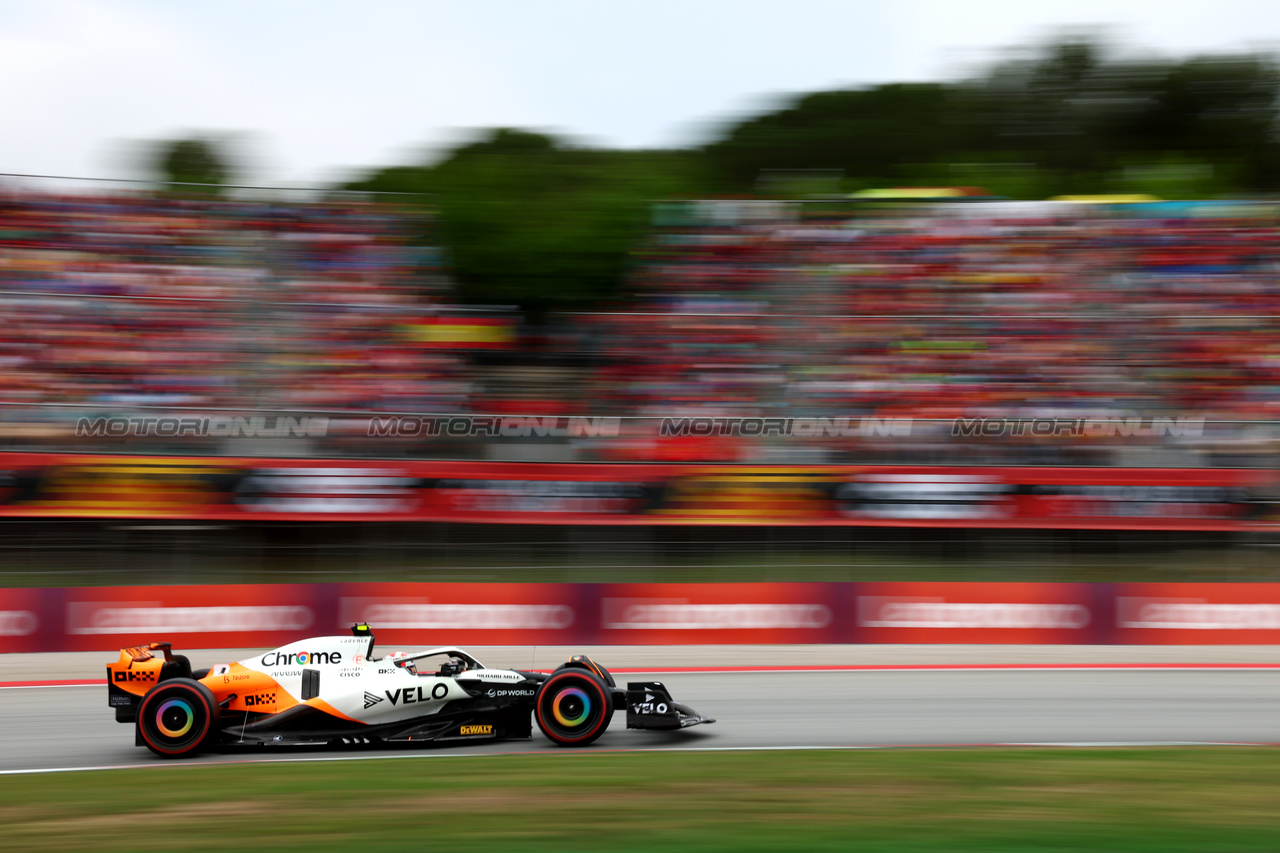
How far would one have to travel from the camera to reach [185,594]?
1318 centimetres

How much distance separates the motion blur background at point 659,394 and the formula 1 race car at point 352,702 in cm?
700

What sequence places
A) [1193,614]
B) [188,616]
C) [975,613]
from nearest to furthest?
[188,616] < [1193,614] < [975,613]

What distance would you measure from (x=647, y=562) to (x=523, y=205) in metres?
11.8

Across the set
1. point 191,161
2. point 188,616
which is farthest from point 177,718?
point 191,161

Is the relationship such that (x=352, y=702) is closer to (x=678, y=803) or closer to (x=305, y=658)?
(x=305, y=658)

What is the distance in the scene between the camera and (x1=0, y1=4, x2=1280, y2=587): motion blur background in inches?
615

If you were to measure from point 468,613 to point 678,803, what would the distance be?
22.3 feet

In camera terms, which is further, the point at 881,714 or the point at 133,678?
the point at 881,714

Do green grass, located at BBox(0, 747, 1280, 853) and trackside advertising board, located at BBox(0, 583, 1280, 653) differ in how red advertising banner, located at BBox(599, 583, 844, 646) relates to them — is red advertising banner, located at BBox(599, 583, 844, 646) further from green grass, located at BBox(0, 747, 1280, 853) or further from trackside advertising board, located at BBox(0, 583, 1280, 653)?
green grass, located at BBox(0, 747, 1280, 853)

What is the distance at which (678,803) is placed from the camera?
702 cm

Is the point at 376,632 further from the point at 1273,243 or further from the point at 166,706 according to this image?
the point at 1273,243

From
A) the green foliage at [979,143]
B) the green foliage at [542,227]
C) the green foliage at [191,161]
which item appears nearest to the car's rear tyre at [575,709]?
the green foliage at [542,227]

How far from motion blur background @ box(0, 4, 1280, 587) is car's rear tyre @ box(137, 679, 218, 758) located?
7.03 m

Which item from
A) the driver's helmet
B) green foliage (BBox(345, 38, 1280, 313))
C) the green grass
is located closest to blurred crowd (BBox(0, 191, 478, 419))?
green foliage (BBox(345, 38, 1280, 313))
